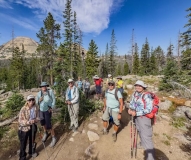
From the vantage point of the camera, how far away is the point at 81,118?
697 cm

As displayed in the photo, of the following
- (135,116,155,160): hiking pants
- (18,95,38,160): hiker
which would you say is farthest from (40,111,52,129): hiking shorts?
(135,116,155,160): hiking pants

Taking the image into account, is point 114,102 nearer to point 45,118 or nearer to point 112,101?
point 112,101

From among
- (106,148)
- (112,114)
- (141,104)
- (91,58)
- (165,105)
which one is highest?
(91,58)

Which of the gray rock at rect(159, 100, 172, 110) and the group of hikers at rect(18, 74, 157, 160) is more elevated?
the group of hikers at rect(18, 74, 157, 160)

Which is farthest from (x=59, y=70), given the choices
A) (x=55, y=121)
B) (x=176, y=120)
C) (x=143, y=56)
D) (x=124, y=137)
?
(x=143, y=56)

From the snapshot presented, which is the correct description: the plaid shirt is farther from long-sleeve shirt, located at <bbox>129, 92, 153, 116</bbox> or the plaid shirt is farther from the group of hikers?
long-sleeve shirt, located at <bbox>129, 92, 153, 116</bbox>

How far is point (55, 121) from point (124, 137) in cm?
364

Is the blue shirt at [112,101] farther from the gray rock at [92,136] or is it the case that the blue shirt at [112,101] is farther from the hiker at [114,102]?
the gray rock at [92,136]

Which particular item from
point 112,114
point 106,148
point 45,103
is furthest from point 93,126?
point 45,103

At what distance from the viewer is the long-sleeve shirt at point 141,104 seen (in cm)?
346

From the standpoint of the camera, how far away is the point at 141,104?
3.59 m

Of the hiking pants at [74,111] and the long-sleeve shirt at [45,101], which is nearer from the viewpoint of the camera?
the long-sleeve shirt at [45,101]

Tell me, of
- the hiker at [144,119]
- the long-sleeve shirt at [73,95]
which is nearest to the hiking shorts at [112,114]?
the hiker at [144,119]

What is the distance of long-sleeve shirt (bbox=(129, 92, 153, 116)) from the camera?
346cm
